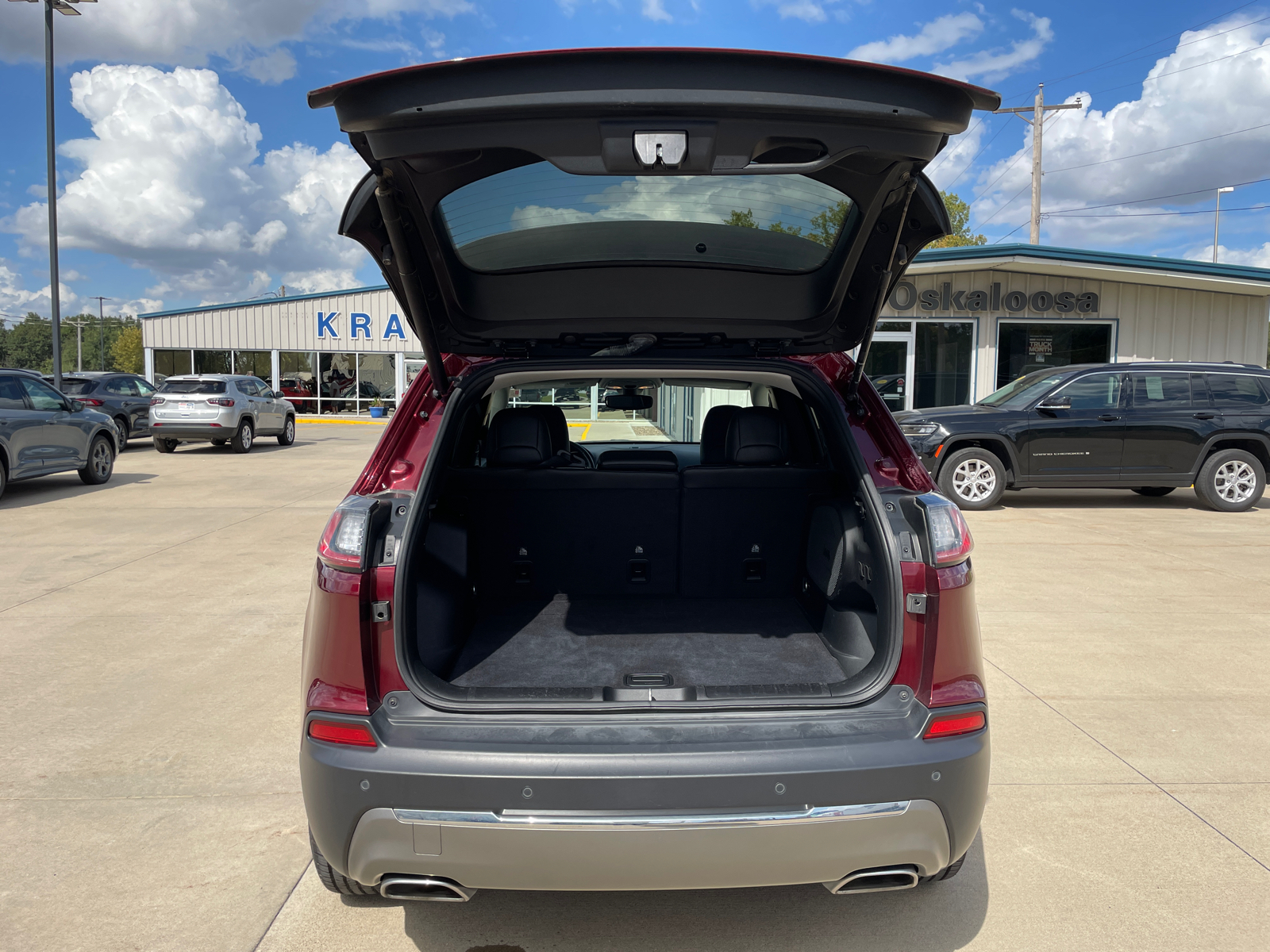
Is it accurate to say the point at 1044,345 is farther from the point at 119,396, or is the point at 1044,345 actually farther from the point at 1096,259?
the point at 119,396

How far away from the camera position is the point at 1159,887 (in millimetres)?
2654

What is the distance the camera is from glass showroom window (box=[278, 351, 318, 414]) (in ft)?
110

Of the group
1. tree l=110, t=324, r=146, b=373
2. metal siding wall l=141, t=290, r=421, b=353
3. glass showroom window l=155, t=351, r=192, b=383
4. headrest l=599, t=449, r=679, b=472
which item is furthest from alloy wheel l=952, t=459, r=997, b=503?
tree l=110, t=324, r=146, b=373

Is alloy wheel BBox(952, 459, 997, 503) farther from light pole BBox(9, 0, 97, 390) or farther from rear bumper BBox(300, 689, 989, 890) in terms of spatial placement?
light pole BBox(9, 0, 97, 390)

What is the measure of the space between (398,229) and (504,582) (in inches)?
69.5

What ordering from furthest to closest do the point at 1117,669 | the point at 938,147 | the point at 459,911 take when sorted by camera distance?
the point at 1117,669 → the point at 459,911 → the point at 938,147

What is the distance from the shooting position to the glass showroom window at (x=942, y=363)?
1773 cm

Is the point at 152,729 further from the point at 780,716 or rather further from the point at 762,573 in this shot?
the point at 780,716

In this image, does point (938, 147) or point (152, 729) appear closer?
point (938, 147)

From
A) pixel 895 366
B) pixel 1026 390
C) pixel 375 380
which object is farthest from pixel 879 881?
pixel 375 380

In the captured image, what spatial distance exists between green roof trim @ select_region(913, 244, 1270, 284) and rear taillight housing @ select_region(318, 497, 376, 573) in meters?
15.5

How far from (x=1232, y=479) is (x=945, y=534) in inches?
391

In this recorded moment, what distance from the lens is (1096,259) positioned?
645 inches

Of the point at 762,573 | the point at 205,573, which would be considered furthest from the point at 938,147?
the point at 205,573
